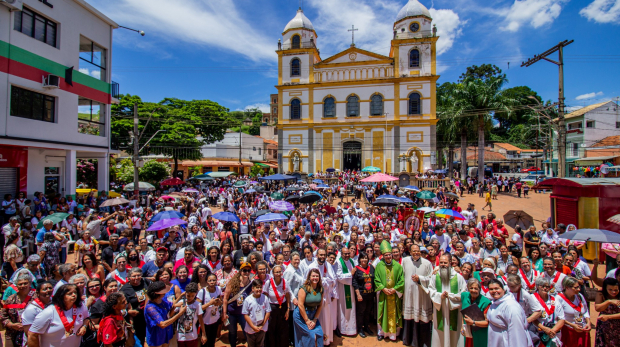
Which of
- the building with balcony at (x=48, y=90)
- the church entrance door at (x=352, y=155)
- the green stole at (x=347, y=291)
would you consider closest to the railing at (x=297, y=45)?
the church entrance door at (x=352, y=155)

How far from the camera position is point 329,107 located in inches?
1244

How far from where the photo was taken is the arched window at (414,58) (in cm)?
2969

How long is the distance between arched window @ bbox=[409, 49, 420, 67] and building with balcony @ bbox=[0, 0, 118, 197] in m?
23.6

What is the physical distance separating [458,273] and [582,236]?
3.43m

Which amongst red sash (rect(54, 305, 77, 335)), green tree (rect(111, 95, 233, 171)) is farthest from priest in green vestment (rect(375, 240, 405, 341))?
green tree (rect(111, 95, 233, 171))

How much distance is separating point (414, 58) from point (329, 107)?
28.9 ft

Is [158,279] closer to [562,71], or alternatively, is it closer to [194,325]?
[194,325]

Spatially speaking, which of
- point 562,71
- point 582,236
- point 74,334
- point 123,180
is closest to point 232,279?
point 74,334

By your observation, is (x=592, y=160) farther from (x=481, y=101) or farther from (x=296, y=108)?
(x=296, y=108)

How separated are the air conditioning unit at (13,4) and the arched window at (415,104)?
2667 centimetres

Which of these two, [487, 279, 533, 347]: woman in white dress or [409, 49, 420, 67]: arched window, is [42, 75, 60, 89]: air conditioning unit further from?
[409, 49, 420, 67]: arched window

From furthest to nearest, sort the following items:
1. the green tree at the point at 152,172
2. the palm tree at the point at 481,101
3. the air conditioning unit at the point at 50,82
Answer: the palm tree at the point at 481,101, the green tree at the point at 152,172, the air conditioning unit at the point at 50,82

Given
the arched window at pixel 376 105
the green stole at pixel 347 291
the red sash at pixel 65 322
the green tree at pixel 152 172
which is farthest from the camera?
the arched window at pixel 376 105

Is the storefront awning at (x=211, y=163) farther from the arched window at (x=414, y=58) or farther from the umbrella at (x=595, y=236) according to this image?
the umbrella at (x=595, y=236)
